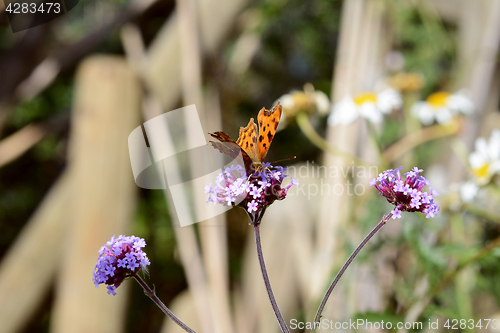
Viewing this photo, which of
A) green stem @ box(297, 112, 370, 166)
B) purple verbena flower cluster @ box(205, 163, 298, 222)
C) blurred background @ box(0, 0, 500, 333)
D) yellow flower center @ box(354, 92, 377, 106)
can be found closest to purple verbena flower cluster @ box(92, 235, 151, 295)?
purple verbena flower cluster @ box(205, 163, 298, 222)

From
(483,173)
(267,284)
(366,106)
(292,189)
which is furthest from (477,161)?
(267,284)

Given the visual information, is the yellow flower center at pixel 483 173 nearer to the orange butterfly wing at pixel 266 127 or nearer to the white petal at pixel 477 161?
the white petal at pixel 477 161

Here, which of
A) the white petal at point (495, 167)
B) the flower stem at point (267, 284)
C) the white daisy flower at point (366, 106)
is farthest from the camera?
the white daisy flower at point (366, 106)

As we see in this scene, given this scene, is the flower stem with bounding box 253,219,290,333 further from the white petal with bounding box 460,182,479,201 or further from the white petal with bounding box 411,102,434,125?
the white petal with bounding box 411,102,434,125

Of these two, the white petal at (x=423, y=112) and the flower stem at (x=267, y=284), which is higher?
the white petal at (x=423, y=112)

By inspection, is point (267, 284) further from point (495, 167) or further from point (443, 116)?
point (443, 116)

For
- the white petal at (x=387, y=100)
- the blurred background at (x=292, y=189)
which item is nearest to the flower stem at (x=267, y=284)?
the blurred background at (x=292, y=189)
